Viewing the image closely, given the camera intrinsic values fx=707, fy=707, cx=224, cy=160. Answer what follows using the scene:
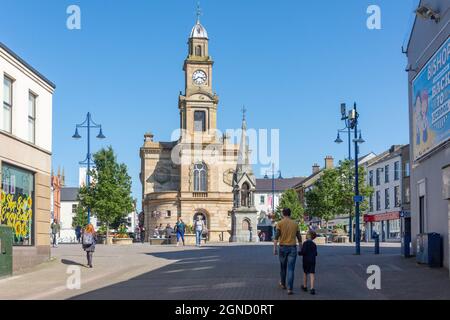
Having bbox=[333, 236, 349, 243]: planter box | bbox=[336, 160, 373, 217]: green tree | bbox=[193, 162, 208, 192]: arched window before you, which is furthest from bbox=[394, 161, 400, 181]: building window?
bbox=[193, 162, 208, 192]: arched window

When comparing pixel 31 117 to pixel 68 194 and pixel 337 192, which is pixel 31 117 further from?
pixel 68 194

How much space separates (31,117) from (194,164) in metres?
61.8

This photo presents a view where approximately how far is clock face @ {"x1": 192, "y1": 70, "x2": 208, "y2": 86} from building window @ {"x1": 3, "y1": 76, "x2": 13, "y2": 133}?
227ft

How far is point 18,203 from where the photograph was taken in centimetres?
2255

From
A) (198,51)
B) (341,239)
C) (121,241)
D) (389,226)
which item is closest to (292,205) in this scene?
(389,226)

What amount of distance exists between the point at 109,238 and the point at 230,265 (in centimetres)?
2896

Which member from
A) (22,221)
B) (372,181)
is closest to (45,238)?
(22,221)

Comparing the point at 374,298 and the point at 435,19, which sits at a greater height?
the point at 435,19

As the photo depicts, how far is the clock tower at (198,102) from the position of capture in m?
88.2

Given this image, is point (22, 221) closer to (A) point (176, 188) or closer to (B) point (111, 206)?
(B) point (111, 206)

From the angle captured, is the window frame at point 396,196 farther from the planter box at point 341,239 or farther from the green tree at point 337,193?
the planter box at point 341,239

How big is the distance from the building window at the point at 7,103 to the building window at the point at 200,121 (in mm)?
66606

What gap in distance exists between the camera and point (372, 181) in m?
80.9

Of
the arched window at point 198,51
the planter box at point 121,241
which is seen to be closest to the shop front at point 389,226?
the arched window at point 198,51
